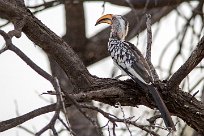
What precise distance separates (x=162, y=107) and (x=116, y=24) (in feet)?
5.01

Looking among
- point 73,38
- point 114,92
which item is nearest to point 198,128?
point 114,92

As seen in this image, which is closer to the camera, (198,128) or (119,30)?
(198,128)

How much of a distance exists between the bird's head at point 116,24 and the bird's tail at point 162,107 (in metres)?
1.25

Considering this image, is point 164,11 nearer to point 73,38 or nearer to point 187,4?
point 187,4

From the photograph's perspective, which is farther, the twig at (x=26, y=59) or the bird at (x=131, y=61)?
the bird at (x=131, y=61)

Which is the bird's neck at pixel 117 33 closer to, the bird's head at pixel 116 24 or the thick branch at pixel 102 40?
the bird's head at pixel 116 24

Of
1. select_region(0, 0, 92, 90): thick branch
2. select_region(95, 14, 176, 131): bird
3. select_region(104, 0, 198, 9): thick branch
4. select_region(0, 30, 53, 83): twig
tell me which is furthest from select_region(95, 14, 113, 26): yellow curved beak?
select_region(0, 30, 53, 83): twig

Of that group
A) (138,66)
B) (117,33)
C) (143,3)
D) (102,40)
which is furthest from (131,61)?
(102,40)

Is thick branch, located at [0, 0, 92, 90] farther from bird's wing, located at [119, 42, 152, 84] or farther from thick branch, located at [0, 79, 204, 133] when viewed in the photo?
bird's wing, located at [119, 42, 152, 84]

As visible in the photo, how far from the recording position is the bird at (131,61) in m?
3.50

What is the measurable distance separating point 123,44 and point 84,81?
0.66 m

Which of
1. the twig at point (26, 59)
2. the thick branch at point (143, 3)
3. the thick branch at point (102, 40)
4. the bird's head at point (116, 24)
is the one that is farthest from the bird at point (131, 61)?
the thick branch at point (102, 40)

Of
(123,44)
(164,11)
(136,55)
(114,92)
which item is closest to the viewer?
(114,92)

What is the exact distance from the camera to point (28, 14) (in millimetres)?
3816
